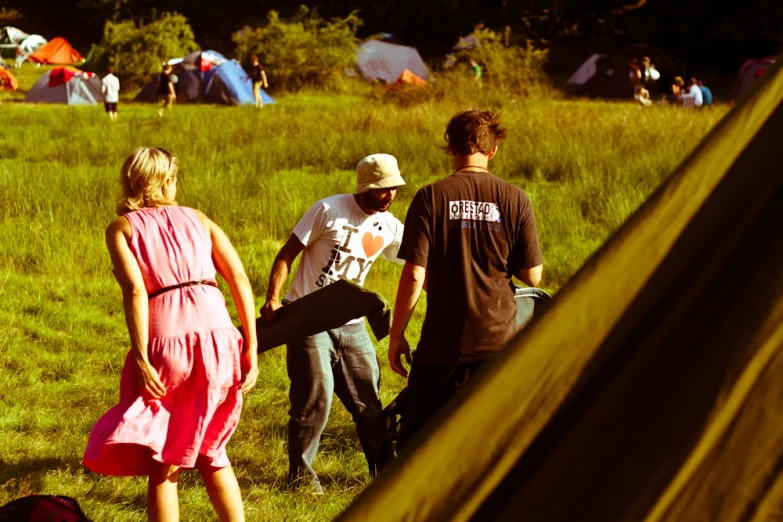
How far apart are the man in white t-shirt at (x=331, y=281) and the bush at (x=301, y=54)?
28765 mm

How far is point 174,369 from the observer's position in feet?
11.1

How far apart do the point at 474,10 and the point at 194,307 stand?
46.9 meters

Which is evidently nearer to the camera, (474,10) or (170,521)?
(170,521)

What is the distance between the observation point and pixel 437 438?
1.82 m

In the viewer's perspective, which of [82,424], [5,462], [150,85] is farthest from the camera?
[150,85]

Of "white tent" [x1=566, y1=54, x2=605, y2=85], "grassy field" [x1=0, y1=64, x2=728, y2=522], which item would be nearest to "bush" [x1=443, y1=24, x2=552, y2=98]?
"white tent" [x1=566, y1=54, x2=605, y2=85]

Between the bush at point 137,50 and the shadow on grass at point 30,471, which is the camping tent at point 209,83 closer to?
the bush at point 137,50

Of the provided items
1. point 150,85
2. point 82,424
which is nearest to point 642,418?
point 82,424

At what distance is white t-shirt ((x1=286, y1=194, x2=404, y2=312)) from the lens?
4387 mm

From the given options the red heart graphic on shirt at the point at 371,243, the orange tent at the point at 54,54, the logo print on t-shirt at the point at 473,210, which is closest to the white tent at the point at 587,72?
the orange tent at the point at 54,54

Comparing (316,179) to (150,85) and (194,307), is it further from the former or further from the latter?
(150,85)

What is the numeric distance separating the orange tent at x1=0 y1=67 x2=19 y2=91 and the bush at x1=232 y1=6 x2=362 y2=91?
26.5 ft

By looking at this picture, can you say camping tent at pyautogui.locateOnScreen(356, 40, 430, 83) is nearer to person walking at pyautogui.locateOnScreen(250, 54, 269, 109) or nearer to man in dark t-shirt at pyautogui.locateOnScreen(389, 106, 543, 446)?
person walking at pyautogui.locateOnScreen(250, 54, 269, 109)

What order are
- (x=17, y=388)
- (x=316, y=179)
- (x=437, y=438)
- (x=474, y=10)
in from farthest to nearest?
(x=474, y=10) < (x=316, y=179) < (x=17, y=388) < (x=437, y=438)
